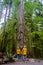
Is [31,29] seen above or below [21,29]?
below

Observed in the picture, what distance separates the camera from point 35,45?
1623 centimetres

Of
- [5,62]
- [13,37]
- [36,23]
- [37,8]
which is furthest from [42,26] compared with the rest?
[5,62]

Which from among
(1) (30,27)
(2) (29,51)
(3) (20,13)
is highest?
(3) (20,13)

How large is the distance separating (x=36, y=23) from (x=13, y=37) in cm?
285

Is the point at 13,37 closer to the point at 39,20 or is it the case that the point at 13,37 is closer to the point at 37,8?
the point at 39,20

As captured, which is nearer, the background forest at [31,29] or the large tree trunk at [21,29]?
the large tree trunk at [21,29]

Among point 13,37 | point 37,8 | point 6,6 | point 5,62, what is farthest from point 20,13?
point 6,6

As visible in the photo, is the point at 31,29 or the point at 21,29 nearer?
the point at 21,29

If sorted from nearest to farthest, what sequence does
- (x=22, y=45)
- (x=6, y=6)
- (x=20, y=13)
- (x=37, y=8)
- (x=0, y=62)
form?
(x=0, y=62) < (x=22, y=45) < (x=20, y=13) < (x=37, y=8) < (x=6, y=6)

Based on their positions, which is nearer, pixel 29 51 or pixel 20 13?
pixel 20 13

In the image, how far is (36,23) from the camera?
1684 cm

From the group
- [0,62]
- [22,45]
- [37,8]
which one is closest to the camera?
[0,62]

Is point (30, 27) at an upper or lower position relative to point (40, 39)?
upper

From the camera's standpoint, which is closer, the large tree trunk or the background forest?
the large tree trunk
